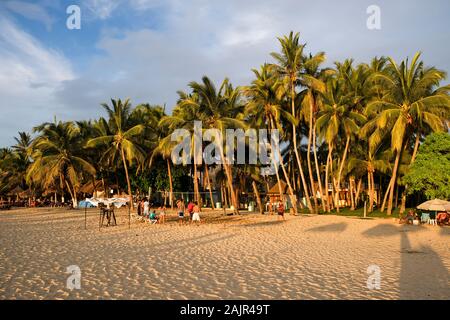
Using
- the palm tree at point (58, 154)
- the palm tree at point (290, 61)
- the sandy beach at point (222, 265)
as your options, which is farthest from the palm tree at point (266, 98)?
the palm tree at point (58, 154)

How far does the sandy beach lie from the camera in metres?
6.92

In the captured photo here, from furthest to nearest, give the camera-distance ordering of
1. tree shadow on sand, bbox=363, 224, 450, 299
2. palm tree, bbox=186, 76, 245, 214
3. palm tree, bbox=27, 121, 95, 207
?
palm tree, bbox=27, 121, 95, 207
palm tree, bbox=186, 76, 245, 214
tree shadow on sand, bbox=363, 224, 450, 299

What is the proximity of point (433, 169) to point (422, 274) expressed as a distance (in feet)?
56.2

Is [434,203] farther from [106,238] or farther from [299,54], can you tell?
[106,238]

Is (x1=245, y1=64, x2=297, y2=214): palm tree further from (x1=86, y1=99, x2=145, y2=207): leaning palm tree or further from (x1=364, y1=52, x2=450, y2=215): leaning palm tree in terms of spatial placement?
(x1=86, y1=99, x2=145, y2=207): leaning palm tree

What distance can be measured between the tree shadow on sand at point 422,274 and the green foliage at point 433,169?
11497 mm

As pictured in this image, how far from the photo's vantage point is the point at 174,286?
24.0ft

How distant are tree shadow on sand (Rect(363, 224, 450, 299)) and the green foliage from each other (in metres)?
11.5

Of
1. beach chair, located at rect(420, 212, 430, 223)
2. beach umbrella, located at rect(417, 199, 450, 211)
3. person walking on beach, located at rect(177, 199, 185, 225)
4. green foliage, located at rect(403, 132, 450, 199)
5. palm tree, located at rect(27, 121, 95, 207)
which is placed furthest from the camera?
palm tree, located at rect(27, 121, 95, 207)

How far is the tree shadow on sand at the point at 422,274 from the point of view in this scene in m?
6.88

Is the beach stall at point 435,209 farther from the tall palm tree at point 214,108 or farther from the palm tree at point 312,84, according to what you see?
the tall palm tree at point 214,108

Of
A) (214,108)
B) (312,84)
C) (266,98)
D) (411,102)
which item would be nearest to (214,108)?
(214,108)

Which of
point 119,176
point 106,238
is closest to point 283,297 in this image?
point 106,238

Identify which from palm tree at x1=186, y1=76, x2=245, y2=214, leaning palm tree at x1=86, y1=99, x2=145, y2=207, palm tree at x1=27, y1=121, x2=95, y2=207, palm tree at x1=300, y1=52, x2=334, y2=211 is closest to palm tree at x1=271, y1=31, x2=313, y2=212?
palm tree at x1=300, y1=52, x2=334, y2=211
